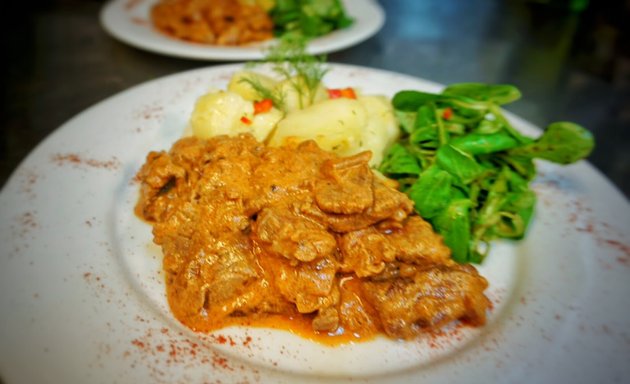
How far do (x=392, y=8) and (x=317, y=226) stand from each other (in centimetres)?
570

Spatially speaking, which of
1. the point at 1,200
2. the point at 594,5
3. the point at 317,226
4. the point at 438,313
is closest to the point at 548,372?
the point at 438,313

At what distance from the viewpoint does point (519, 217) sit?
276cm

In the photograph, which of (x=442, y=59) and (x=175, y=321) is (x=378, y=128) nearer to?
(x=175, y=321)

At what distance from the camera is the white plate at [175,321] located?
1.92m

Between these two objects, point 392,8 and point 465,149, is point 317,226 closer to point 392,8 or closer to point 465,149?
point 465,149

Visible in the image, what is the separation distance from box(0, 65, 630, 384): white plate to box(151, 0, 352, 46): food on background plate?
6.69 ft

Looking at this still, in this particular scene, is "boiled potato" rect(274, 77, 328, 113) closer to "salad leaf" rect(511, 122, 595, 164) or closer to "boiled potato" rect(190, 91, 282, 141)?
"boiled potato" rect(190, 91, 282, 141)

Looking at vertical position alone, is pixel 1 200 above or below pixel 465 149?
below

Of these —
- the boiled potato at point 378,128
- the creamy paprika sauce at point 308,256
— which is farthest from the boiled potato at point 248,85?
the creamy paprika sauce at point 308,256

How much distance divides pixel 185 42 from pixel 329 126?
90.8 inches

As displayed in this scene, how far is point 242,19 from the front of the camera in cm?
482

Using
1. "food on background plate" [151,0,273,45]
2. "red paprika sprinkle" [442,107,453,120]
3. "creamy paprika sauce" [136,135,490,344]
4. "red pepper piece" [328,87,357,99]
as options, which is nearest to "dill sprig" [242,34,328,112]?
"red pepper piece" [328,87,357,99]

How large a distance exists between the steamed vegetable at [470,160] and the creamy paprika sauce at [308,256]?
0.72ft

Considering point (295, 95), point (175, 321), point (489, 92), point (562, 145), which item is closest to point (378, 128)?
point (295, 95)
